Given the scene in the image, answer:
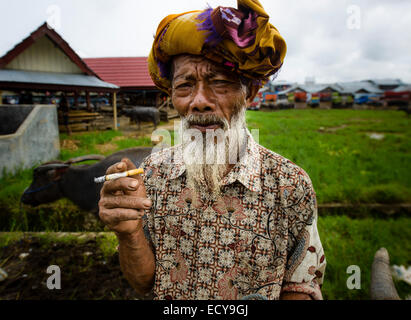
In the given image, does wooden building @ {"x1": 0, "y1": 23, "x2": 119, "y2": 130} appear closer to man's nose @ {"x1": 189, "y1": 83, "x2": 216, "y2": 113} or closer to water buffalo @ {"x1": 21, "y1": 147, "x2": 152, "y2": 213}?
water buffalo @ {"x1": 21, "y1": 147, "x2": 152, "y2": 213}

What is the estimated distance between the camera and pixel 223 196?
49.7 inches

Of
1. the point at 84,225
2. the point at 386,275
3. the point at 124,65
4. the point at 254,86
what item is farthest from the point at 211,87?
the point at 124,65

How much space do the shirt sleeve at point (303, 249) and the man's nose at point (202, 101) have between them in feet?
2.00

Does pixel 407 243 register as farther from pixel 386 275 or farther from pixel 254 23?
pixel 254 23

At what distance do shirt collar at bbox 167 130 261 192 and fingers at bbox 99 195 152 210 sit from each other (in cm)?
45

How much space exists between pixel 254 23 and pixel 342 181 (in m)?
4.25

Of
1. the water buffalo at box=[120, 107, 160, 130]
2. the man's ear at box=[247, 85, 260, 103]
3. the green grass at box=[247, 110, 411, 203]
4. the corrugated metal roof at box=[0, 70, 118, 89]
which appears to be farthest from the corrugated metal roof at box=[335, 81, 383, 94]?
the man's ear at box=[247, 85, 260, 103]

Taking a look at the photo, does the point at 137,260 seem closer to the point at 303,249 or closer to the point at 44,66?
the point at 303,249

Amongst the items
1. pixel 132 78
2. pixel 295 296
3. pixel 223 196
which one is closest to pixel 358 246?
pixel 295 296

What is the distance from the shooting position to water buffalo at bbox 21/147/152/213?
160 inches

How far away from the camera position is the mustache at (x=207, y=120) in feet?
4.09

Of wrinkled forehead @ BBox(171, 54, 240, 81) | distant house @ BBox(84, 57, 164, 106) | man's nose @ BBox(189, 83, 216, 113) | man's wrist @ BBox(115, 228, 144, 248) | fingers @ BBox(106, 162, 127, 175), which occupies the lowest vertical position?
man's wrist @ BBox(115, 228, 144, 248)

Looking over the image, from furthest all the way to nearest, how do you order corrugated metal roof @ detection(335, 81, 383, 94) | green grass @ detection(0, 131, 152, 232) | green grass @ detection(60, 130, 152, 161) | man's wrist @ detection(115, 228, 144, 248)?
corrugated metal roof @ detection(335, 81, 383, 94) < green grass @ detection(60, 130, 152, 161) < green grass @ detection(0, 131, 152, 232) < man's wrist @ detection(115, 228, 144, 248)

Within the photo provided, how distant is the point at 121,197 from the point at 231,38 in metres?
0.90
